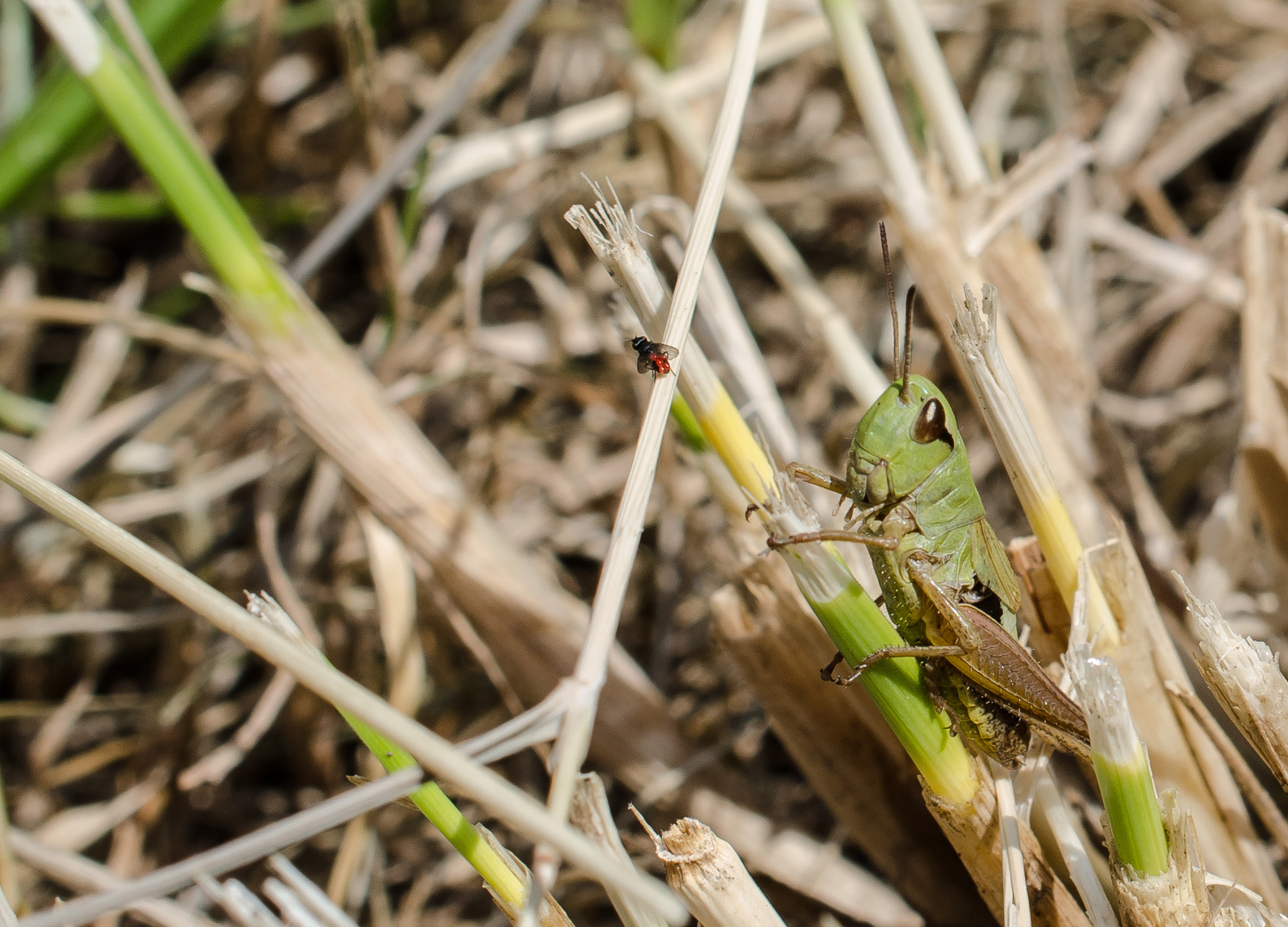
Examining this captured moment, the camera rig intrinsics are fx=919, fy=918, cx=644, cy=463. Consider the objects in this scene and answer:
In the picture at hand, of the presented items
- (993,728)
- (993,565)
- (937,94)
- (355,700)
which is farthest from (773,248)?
(355,700)

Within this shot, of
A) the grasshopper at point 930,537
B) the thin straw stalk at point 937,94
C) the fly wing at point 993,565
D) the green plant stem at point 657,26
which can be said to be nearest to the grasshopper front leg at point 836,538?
the grasshopper at point 930,537

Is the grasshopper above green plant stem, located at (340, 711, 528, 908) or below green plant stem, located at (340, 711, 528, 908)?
below

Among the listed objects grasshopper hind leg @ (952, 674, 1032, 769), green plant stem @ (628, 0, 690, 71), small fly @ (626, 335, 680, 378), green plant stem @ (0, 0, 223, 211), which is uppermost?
green plant stem @ (0, 0, 223, 211)

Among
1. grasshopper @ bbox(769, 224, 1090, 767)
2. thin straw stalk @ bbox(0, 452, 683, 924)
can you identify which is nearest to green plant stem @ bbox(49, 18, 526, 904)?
thin straw stalk @ bbox(0, 452, 683, 924)

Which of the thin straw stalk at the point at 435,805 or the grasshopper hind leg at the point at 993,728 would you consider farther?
the grasshopper hind leg at the point at 993,728

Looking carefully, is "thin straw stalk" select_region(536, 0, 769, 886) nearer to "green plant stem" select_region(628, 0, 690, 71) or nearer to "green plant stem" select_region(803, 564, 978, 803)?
"green plant stem" select_region(803, 564, 978, 803)

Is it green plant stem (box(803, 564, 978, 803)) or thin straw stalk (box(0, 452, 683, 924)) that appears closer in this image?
thin straw stalk (box(0, 452, 683, 924))

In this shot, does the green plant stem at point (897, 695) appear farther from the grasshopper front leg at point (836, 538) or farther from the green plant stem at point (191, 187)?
the green plant stem at point (191, 187)

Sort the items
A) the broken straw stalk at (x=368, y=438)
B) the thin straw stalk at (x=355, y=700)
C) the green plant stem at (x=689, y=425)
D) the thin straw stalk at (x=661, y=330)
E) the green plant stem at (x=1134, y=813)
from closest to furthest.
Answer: the thin straw stalk at (x=355, y=700) → the green plant stem at (x=1134, y=813) → the thin straw stalk at (x=661, y=330) → the green plant stem at (x=689, y=425) → the broken straw stalk at (x=368, y=438)

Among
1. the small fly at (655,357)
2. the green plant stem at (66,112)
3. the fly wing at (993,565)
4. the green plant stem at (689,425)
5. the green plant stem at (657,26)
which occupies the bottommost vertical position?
the fly wing at (993,565)
